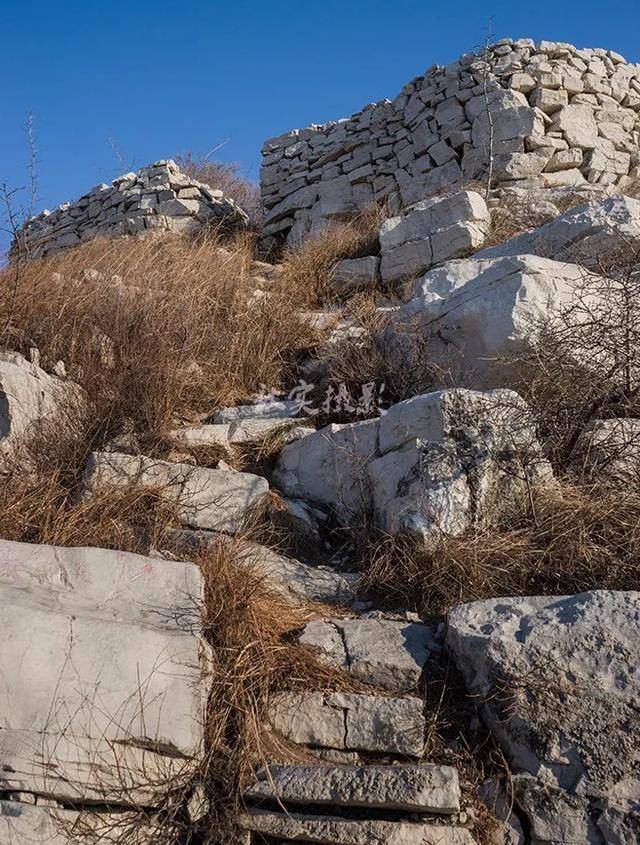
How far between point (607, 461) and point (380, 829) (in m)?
2.08

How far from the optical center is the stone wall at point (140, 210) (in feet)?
34.8

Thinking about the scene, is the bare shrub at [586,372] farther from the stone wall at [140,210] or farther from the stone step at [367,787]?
the stone wall at [140,210]

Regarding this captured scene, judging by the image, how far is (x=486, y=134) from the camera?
946 centimetres

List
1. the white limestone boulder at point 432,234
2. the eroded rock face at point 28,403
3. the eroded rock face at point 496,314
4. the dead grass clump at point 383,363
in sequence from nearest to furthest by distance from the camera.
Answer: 1. the eroded rock face at point 28,403
2. the eroded rock face at point 496,314
3. the dead grass clump at point 383,363
4. the white limestone boulder at point 432,234

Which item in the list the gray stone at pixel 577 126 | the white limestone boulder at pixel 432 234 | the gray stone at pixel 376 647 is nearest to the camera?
the gray stone at pixel 376 647

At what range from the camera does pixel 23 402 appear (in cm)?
425

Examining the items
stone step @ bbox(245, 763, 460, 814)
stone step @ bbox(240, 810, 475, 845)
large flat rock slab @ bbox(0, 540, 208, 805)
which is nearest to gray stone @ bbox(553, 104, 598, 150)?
large flat rock slab @ bbox(0, 540, 208, 805)

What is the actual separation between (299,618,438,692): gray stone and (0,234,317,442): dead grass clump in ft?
5.91

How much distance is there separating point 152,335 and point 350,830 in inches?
135

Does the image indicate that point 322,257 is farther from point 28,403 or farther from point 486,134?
point 28,403

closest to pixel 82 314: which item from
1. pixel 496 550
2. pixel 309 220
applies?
pixel 496 550

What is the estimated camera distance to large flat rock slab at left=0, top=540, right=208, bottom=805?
230 cm

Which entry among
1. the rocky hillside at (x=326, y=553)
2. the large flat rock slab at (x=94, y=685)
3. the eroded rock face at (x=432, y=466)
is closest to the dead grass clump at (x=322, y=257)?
the rocky hillside at (x=326, y=553)

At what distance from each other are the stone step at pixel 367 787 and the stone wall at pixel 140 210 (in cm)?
871
